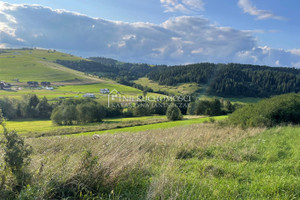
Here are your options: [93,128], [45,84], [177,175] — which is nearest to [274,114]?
[177,175]

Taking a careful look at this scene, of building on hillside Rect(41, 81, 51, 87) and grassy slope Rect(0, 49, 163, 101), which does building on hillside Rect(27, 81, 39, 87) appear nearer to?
grassy slope Rect(0, 49, 163, 101)

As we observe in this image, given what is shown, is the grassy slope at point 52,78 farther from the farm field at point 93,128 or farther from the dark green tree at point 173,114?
the dark green tree at point 173,114

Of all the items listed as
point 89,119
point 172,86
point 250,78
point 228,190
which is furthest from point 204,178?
point 250,78

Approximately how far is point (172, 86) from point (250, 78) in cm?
4864

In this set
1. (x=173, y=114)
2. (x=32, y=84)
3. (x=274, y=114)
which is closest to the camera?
(x=274, y=114)

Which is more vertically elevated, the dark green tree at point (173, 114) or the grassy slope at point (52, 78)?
the grassy slope at point (52, 78)

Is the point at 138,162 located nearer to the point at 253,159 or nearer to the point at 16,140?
the point at 16,140

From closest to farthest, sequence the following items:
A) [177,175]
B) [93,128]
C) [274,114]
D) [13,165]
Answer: [13,165], [177,175], [274,114], [93,128]

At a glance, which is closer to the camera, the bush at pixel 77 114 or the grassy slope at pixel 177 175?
the grassy slope at pixel 177 175

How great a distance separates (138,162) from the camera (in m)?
5.47

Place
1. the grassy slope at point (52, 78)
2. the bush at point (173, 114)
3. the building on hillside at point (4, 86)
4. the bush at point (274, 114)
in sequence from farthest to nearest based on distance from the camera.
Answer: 1. the grassy slope at point (52, 78)
2. the building on hillside at point (4, 86)
3. the bush at point (173, 114)
4. the bush at point (274, 114)

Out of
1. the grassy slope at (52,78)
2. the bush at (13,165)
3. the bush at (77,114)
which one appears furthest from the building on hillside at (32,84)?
the bush at (13,165)

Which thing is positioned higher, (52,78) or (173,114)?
(52,78)

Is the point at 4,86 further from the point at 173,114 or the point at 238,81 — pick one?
the point at 238,81
